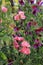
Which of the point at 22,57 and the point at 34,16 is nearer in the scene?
the point at 22,57

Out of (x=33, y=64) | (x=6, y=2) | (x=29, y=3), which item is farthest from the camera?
(x=29, y=3)

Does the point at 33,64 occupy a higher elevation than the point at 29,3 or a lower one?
lower

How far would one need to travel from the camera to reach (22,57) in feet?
6.46

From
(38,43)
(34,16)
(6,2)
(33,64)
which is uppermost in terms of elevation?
(6,2)

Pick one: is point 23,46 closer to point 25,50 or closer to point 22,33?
point 25,50

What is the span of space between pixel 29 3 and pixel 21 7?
0.25 feet

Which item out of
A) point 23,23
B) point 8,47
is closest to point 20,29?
point 23,23

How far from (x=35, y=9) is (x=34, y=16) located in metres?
0.06

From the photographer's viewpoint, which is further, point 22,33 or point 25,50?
point 22,33

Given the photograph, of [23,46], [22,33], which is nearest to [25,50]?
[23,46]

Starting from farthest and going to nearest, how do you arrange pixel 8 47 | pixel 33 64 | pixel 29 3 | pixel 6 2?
pixel 29 3 < pixel 6 2 < pixel 33 64 < pixel 8 47

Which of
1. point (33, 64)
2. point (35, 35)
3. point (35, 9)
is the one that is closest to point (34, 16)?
point (35, 9)

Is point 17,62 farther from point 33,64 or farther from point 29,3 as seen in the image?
point 29,3

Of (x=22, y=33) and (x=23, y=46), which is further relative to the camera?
(x=22, y=33)
